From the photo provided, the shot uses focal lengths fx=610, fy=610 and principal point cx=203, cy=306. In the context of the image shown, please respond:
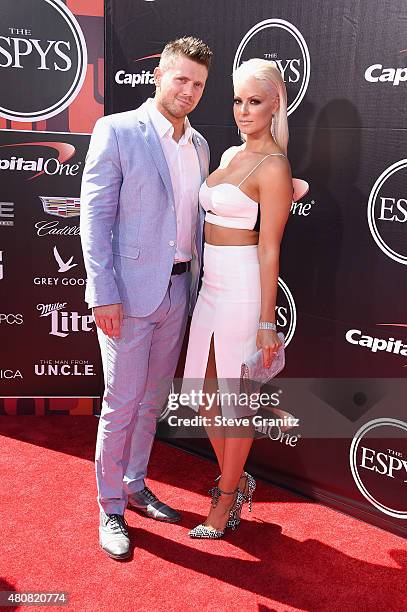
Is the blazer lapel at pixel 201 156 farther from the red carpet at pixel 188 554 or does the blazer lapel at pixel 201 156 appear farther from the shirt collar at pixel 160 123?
the red carpet at pixel 188 554

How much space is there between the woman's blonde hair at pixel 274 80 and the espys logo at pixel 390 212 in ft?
1.57

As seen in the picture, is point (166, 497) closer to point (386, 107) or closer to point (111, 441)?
point (111, 441)

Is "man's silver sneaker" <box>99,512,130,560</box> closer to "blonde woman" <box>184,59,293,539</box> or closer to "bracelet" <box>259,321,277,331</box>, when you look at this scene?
"blonde woman" <box>184,59,293,539</box>

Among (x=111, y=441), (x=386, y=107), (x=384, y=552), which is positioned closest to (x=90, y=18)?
(x=386, y=107)

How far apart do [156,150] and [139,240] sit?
13.4 inches

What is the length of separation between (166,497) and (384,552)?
101 centimetres

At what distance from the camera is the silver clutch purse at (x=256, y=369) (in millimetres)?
2389

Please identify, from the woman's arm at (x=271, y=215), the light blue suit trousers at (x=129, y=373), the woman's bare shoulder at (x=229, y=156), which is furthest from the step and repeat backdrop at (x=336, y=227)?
the light blue suit trousers at (x=129, y=373)

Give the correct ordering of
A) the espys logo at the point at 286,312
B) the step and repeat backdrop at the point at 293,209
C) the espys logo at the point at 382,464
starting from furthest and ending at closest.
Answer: the espys logo at the point at 286,312 → the espys logo at the point at 382,464 → the step and repeat backdrop at the point at 293,209

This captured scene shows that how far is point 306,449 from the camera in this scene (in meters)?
3.00

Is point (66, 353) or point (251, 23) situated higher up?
point (251, 23)

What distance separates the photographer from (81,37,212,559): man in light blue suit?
2.23 meters

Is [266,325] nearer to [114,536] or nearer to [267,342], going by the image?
[267,342]

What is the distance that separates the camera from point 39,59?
3314 millimetres
